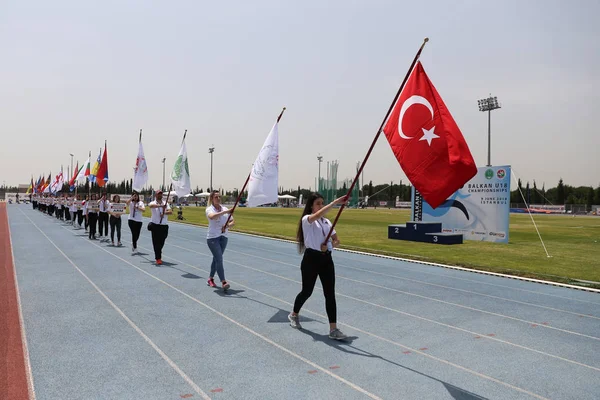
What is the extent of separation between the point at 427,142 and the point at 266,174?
12.1 ft

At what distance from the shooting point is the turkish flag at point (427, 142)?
512cm

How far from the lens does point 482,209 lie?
67.2ft

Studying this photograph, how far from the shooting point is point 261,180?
27.4 ft

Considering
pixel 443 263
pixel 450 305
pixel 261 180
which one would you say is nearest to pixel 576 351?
pixel 450 305

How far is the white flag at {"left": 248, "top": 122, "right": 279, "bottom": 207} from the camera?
833 cm

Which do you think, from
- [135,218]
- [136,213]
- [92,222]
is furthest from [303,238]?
[92,222]

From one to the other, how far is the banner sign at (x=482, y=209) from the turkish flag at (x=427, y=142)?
14.9 metres

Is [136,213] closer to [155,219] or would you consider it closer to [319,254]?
[155,219]

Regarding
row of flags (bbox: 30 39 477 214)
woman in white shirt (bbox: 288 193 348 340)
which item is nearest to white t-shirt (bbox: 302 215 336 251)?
woman in white shirt (bbox: 288 193 348 340)

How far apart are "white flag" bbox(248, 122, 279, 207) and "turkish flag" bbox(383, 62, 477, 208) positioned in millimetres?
3008

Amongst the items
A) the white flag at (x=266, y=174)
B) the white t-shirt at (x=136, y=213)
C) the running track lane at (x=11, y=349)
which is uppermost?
the white flag at (x=266, y=174)

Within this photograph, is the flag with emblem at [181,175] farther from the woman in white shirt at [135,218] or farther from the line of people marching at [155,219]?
the woman in white shirt at [135,218]

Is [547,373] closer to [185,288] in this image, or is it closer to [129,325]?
[129,325]

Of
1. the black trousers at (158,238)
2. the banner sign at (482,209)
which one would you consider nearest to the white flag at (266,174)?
the black trousers at (158,238)
